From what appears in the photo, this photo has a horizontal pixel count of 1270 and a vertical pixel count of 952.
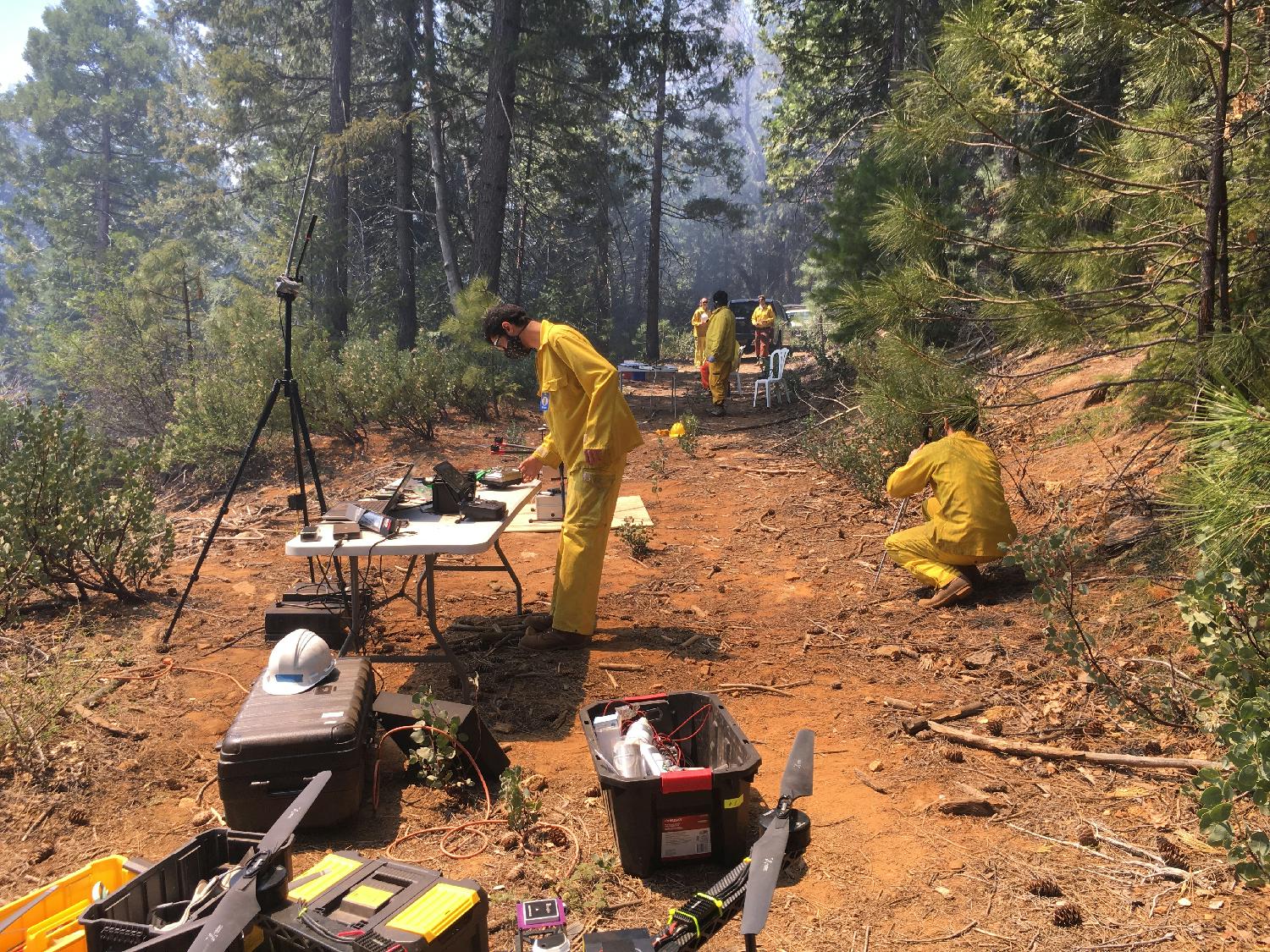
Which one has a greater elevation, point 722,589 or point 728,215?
point 728,215

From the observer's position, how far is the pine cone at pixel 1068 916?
2.73 m

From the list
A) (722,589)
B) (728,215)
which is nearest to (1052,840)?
(722,589)

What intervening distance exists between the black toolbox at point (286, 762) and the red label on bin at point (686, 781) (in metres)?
1.24

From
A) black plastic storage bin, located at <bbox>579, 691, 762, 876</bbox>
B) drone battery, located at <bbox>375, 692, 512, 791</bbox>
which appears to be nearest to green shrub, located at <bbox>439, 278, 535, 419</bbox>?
drone battery, located at <bbox>375, 692, 512, 791</bbox>

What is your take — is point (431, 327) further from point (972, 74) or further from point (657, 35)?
point (972, 74)

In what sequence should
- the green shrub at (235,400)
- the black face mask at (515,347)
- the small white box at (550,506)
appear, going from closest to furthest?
the black face mask at (515,347), the small white box at (550,506), the green shrub at (235,400)

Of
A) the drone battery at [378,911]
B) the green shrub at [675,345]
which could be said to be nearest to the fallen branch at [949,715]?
the drone battery at [378,911]

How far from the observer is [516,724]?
4.44 m

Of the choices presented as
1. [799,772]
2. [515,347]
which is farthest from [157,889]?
[515,347]

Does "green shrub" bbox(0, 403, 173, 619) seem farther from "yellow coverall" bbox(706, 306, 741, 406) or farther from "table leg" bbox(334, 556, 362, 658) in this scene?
"yellow coverall" bbox(706, 306, 741, 406)

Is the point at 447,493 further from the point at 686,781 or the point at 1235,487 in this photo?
the point at 1235,487

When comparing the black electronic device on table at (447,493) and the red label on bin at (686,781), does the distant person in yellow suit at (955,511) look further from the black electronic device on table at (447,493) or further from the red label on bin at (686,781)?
→ the red label on bin at (686,781)

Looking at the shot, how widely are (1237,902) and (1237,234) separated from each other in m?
3.81

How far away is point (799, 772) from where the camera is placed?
235 centimetres
